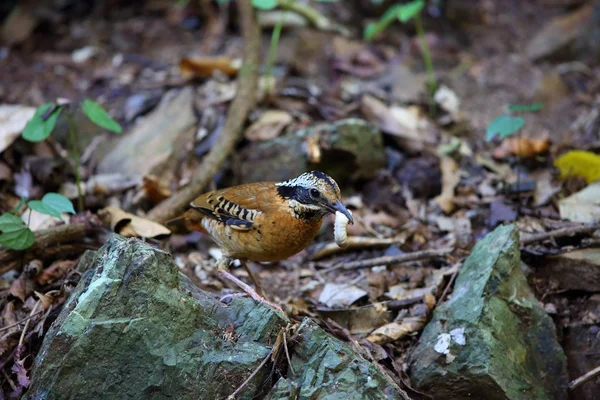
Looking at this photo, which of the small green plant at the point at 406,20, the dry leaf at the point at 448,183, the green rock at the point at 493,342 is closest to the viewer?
the green rock at the point at 493,342

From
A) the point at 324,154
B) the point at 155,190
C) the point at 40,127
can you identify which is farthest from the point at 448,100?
the point at 40,127

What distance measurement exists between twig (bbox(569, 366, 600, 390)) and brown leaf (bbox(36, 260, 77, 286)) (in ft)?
12.9

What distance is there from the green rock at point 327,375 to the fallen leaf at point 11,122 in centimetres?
411

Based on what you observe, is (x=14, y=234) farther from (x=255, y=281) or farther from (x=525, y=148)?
(x=525, y=148)

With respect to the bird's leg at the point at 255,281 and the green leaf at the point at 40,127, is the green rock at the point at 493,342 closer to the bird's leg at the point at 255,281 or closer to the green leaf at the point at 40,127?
the bird's leg at the point at 255,281

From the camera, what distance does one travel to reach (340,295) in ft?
18.4

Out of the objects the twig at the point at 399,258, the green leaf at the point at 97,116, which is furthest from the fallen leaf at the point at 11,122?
the twig at the point at 399,258

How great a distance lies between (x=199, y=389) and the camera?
3.83 metres

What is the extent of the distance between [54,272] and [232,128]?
2.80 metres

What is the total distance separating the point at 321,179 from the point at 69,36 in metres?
6.84

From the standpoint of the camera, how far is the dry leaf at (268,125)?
7.54 metres

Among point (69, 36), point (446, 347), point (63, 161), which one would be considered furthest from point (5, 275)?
point (69, 36)

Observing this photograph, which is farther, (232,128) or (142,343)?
(232,128)

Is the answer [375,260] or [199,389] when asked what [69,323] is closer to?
[199,389]
